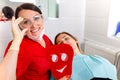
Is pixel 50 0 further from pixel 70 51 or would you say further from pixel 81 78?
pixel 81 78

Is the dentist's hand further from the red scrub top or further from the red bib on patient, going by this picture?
the red bib on patient

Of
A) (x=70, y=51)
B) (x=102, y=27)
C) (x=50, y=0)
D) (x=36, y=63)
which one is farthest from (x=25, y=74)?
(x=102, y=27)

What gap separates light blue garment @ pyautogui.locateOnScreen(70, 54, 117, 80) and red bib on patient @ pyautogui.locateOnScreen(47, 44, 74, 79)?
0.10m

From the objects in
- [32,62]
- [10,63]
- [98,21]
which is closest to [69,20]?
[98,21]

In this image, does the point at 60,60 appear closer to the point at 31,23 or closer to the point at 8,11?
the point at 31,23

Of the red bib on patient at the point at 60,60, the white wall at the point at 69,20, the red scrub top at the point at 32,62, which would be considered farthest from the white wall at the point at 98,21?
the red scrub top at the point at 32,62

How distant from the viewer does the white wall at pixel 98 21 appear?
1.99 metres

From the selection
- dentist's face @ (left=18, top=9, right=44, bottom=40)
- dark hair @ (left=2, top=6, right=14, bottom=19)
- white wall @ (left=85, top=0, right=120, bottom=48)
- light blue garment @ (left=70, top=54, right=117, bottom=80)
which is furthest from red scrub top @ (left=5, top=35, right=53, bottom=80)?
white wall @ (left=85, top=0, right=120, bottom=48)

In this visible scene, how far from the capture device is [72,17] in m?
2.21

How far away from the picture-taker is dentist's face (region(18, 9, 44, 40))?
1.29m

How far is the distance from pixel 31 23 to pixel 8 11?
49 centimetres

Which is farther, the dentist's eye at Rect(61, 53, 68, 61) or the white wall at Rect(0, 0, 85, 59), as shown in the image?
the white wall at Rect(0, 0, 85, 59)

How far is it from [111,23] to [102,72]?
33.4 inches

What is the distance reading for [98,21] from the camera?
2109mm
